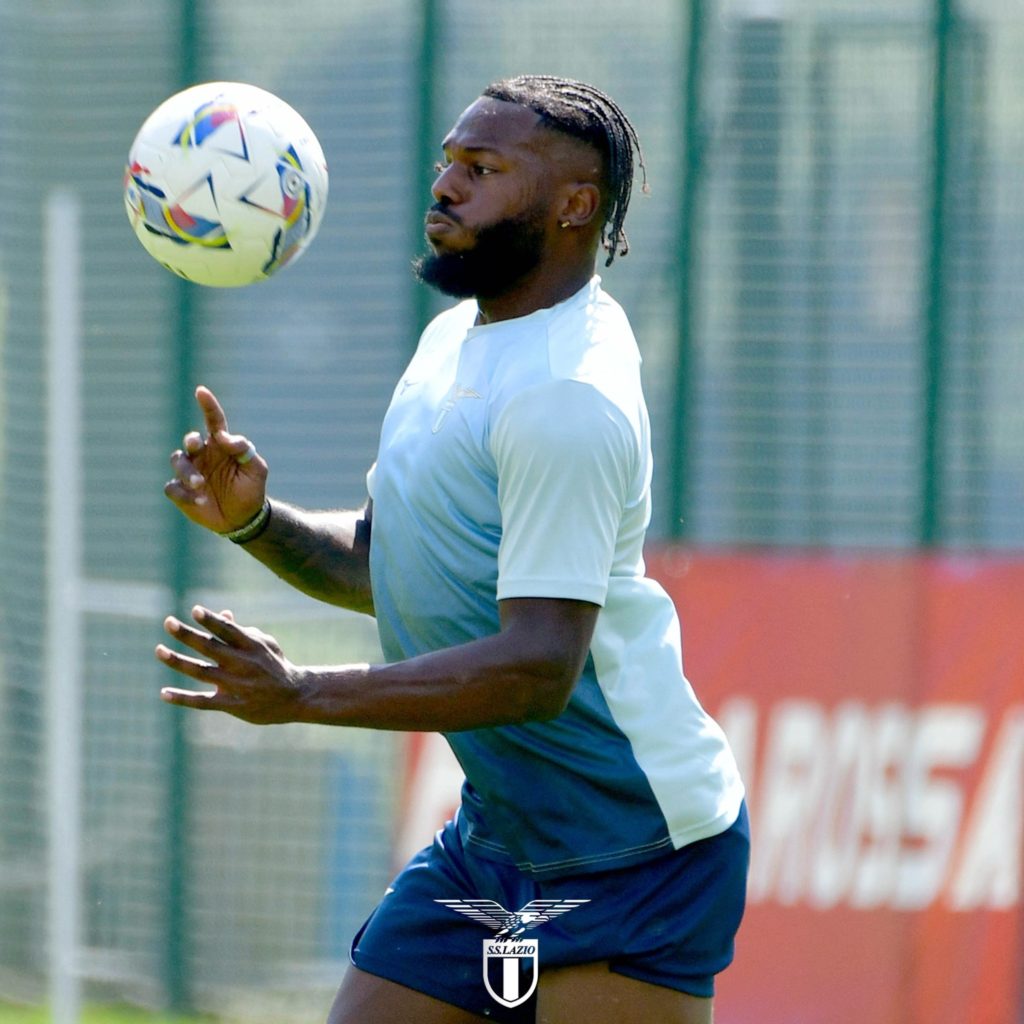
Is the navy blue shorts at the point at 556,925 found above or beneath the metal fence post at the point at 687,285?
beneath

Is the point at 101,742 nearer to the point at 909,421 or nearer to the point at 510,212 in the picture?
the point at 909,421

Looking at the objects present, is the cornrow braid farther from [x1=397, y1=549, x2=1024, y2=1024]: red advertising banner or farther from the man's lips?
[x1=397, y1=549, x2=1024, y2=1024]: red advertising banner

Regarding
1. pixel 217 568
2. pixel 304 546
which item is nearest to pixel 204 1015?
pixel 217 568

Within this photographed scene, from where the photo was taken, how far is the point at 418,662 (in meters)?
3.49

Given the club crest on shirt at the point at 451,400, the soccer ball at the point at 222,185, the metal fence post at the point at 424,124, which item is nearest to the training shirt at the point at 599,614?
the club crest on shirt at the point at 451,400

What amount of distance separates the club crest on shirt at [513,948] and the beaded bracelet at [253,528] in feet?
3.06

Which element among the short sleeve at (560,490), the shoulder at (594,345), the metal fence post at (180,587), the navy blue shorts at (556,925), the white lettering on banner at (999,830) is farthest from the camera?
the metal fence post at (180,587)

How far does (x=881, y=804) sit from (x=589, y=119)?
313 centimetres

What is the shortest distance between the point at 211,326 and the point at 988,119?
2.80m

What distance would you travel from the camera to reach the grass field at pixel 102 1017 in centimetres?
684

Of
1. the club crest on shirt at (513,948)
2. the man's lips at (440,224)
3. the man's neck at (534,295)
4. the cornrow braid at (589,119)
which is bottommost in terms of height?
the club crest on shirt at (513,948)

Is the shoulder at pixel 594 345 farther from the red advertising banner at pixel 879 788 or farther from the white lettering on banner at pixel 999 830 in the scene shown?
the white lettering on banner at pixel 999 830

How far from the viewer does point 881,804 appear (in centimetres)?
634

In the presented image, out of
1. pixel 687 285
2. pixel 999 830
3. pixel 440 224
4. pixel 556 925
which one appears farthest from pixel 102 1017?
pixel 440 224
